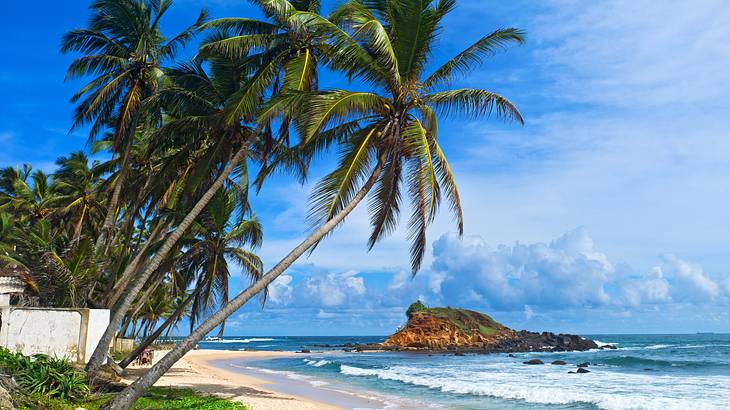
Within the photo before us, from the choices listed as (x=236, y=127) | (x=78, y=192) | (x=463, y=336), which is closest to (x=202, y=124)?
(x=236, y=127)

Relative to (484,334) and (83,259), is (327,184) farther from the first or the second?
(484,334)

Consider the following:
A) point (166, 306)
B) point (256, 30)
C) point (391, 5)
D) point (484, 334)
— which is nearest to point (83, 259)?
point (256, 30)

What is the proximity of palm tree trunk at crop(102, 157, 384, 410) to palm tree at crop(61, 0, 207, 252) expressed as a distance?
709cm

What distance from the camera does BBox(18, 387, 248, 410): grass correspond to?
10234mm

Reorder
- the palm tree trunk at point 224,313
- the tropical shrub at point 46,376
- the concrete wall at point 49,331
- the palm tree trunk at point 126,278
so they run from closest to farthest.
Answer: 1. the palm tree trunk at point 224,313
2. the tropical shrub at point 46,376
3. the concrete wall at point 49,331
4. the palm tree trunk at point 126,278

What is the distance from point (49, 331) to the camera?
13312 mm

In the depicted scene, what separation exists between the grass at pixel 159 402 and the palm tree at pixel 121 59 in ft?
15.9

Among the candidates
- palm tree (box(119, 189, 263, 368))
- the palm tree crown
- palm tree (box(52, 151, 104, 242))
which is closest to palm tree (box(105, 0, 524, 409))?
the palm tree crown

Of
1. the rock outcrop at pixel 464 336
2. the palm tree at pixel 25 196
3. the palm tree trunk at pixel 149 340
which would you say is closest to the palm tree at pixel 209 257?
the palm tree trunk at pixel 149 340

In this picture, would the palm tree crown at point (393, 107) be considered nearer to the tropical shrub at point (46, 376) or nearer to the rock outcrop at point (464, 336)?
the tropical shrub at point (46, 376)

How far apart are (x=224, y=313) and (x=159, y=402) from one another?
422cm

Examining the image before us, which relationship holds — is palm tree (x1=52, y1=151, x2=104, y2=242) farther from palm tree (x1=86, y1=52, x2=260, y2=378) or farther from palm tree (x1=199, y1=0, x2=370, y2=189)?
palm tree (x1=199, y1=0, x2=370, y2=189)

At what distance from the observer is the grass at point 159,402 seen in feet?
33.6

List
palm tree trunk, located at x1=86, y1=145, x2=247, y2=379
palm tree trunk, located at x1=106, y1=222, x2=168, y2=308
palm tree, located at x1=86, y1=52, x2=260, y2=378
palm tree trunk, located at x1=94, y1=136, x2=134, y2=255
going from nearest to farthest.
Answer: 1. palm tree trunk, located at x1=86, y1=145, x2=247, y2=379
2. palm tree, located at x1=86, y1=52, x2=260, y2=378
3. palm tree trunk, located at x1=106, y1=222, x2=168, y2=308
4. palm tree trunk, located at x1=94, y1=136, x2=134, y2=255
